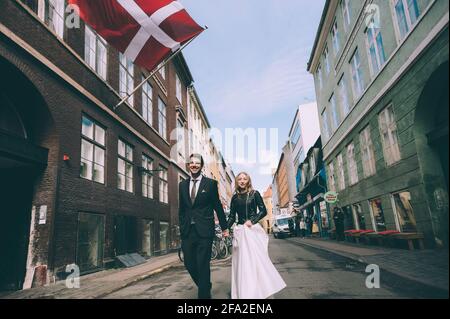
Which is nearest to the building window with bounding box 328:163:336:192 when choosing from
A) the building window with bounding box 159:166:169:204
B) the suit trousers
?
the building window with bounding box 159:166:169:204

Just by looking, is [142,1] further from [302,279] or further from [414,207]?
[414,207]

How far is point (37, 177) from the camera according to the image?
8805mm

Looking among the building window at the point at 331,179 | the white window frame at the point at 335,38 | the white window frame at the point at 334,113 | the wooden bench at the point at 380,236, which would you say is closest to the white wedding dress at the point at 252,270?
the wooden bench at the point at 380,236

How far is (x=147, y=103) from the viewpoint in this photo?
720 inches

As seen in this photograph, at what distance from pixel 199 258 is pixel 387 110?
35.4 ft

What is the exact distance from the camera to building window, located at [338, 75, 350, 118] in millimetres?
18562

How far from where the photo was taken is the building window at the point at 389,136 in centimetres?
1181

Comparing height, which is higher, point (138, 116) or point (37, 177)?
point (138, 116)

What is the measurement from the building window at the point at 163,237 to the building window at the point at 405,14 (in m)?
14.5

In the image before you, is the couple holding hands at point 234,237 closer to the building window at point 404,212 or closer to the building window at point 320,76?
the building window at point 404,212

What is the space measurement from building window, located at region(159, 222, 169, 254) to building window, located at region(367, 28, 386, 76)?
43.5 ft

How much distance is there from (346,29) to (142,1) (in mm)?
12951
